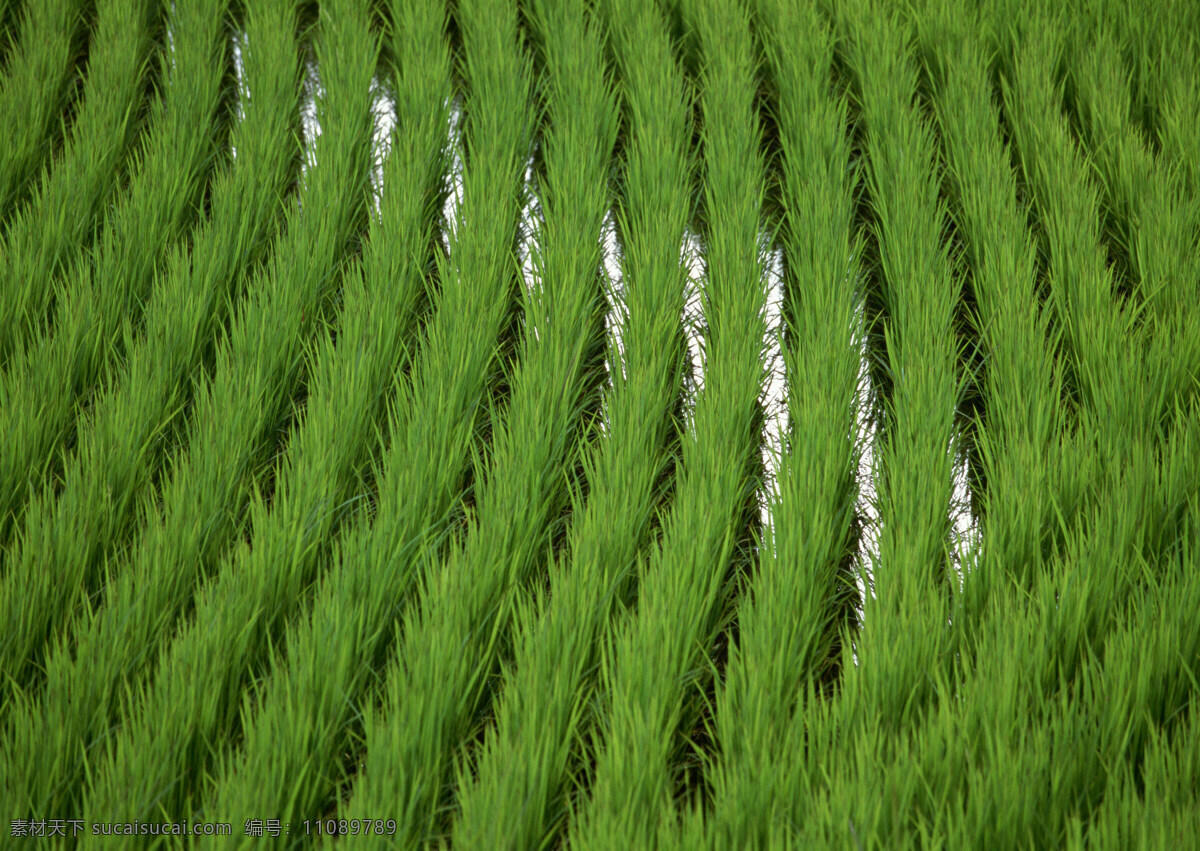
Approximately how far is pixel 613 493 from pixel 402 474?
294 millimetres

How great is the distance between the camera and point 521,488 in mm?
1125

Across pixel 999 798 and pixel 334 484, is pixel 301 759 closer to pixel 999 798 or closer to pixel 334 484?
pixel 334 484

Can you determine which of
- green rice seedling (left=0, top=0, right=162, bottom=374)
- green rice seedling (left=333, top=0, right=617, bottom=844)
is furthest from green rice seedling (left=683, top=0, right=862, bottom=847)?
green rice seedling (left=0, top=0, right=162, bottom=374)

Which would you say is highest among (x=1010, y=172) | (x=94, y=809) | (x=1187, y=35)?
(x=1187, y=35)

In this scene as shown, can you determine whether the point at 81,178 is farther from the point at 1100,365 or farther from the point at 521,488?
the point at 1100,365

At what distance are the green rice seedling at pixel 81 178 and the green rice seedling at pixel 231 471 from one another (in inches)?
10.7

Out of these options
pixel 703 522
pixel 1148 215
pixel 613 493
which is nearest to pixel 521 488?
pixel 613 493

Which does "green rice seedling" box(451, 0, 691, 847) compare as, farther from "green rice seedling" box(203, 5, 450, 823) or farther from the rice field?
"green rice seedling" box(203, 5, 450, 823)

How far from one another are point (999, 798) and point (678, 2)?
1551mm

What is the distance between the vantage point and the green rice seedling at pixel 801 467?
3.01 ft

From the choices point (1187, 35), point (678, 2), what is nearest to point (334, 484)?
point (678, 2)

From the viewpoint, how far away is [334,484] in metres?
1.13

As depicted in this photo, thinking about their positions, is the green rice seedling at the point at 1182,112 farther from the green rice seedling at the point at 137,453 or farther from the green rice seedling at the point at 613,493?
the green rice seedling at the point at 137,453

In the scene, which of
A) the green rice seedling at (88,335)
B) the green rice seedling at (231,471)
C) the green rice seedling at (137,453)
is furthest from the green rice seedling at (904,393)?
the green rice seedling at (88,335)
